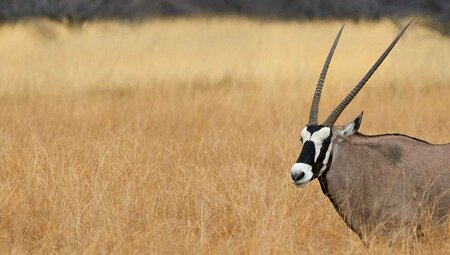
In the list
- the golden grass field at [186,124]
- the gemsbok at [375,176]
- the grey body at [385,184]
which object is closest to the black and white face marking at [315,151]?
the gemsbok at [375,176]

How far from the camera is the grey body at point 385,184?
581cm

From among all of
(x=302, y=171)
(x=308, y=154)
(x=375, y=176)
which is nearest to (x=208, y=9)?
(x=375, y=176)

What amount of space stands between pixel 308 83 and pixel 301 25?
3.67m

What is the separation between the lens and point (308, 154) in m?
5.61

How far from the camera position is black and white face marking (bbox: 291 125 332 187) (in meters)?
5.56

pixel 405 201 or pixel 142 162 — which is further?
pixel 142 162

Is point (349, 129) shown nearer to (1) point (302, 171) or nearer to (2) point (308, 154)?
(2) point (308, 154)

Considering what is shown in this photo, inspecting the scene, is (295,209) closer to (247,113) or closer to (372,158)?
(372,158)

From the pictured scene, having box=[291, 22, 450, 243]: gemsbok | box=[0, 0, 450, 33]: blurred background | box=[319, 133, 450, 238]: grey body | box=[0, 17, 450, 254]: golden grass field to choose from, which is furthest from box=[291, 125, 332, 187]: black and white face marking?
box=[0, 0, 450, 33]: blurred background

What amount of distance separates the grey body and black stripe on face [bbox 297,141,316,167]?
0.24 m

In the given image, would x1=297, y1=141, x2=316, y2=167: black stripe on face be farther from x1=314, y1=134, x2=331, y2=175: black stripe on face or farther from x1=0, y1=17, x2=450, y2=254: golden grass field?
x1=0, y1=17, x2=450, y2=254: golden grass field

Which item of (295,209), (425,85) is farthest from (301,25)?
(295,209)

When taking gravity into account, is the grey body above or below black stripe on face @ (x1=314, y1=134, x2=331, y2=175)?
below

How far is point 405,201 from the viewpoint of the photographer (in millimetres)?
5855
